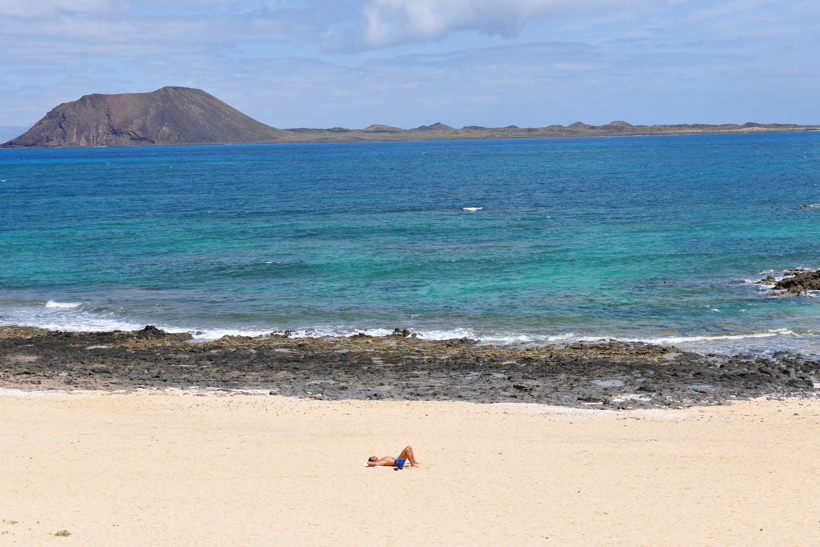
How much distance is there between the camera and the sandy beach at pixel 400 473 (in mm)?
12781

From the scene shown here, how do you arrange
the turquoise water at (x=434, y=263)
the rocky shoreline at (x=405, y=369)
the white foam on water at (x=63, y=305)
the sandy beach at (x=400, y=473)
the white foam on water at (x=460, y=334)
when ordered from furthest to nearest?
A: 1. the white foam on water at (x=63, y=305)
2. the turquoise water at (x=434, y=263)
3. the white foam on water at (x=460, y=334)
4. the rocky shoreline at (x=405, y=369)
5. the sandy beach at (x=400, y=473)

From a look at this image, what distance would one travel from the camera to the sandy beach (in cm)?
1278

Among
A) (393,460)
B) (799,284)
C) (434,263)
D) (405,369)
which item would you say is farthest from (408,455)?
(434,263)

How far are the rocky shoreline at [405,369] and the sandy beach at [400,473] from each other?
126cm

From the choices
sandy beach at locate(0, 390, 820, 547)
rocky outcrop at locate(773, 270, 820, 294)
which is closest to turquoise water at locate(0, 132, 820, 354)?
rocky outcrop at locate(773, 270, 820, 294)

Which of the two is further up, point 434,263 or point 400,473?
point 434,263

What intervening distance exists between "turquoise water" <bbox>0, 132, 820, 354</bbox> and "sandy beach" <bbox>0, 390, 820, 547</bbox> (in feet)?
28.8

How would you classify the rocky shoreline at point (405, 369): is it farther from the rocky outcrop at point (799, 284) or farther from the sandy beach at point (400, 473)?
the rocky outcrop at point (799, 284)

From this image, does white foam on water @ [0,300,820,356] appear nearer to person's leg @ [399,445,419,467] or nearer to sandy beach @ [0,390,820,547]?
sandy beach @ [0,390,820,547]

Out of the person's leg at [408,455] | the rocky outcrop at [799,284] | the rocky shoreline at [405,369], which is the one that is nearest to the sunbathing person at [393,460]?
the person's leg at [408,455]

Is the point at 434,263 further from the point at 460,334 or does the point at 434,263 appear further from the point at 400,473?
the point at 400,473

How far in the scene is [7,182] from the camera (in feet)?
394

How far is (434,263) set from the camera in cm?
4238

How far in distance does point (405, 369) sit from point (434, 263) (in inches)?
735
